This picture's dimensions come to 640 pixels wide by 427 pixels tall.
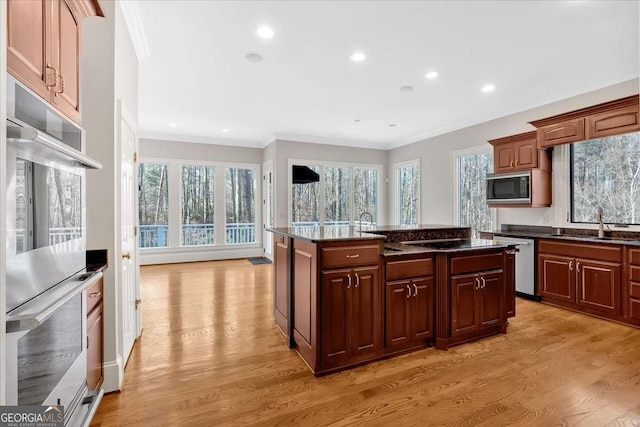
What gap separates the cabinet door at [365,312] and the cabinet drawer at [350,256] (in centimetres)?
7

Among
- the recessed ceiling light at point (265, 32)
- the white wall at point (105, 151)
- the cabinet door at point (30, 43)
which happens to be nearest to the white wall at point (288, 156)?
the recessed ceiling light at point (265, 32)

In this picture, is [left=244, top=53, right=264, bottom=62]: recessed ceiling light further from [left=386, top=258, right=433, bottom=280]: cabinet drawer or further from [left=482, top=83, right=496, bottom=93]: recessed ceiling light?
[left=482, top=83, right=496, bottom=93]: recessed ceiling light

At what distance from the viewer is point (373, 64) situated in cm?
357

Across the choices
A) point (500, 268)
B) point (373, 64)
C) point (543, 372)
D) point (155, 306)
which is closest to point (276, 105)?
point (373, 64)

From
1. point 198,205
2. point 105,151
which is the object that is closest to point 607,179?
point 105,151

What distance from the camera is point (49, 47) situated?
1337mm

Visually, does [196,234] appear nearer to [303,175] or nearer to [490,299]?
[303,175]

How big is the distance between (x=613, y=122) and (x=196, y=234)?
24.1 ft

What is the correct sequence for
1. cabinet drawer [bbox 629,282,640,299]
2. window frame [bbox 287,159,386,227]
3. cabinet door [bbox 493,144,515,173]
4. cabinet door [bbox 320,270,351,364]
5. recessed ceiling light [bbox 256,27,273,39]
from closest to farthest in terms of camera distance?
cabinet door [bbox 320,270,351,364] → recessed ceiling light [bbox 256,27,273,39] → cabinet drawer [bbox 629,282,640,299] → cabinet door [bbox 493,144,515,173] → window frame [bbox 287,159,386,227]

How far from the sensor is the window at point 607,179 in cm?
384

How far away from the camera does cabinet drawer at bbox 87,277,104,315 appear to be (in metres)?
1.80

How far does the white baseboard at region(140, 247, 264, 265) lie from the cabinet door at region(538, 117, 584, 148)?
19.7 ft

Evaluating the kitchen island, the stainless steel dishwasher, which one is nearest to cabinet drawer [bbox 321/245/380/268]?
the kitchen island

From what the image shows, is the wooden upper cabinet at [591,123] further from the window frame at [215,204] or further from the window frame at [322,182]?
the window frame at [215,204]
